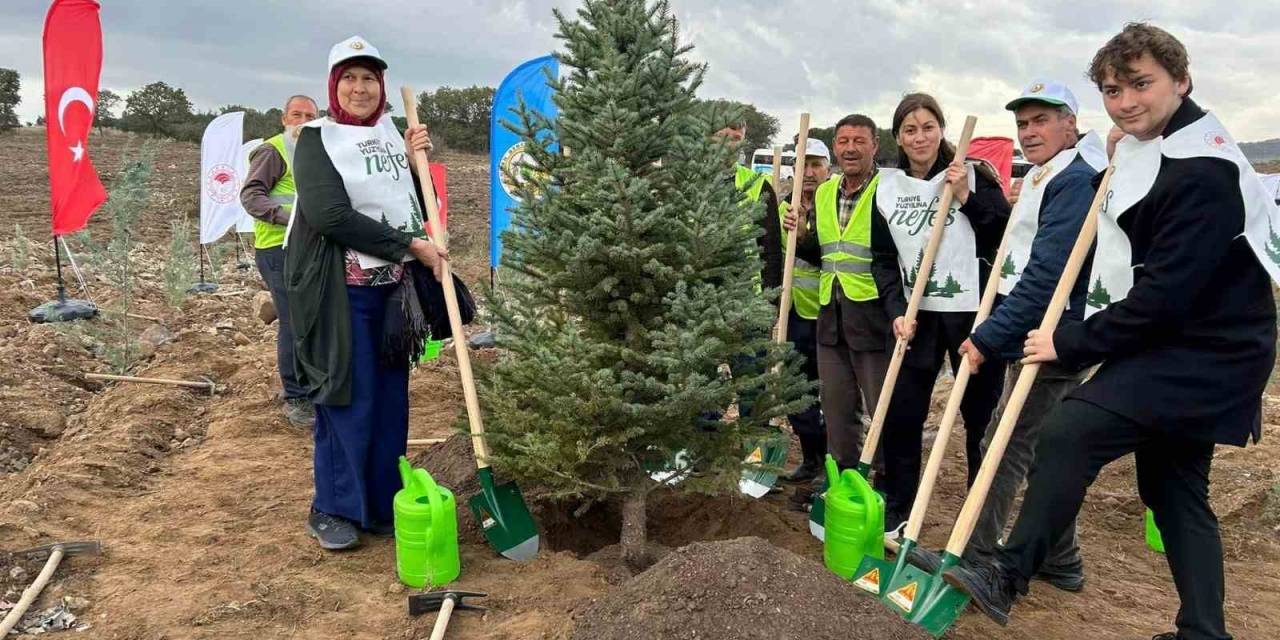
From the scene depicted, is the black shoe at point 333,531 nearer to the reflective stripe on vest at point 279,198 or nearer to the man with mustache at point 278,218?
the man with mustache at point 278,218

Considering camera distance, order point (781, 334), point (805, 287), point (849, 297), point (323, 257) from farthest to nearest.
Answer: point (805, 287)
point (781, 334)
point (849, 297)
point (323, 257)

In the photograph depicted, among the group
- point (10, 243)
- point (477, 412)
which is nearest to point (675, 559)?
point (477, 412)

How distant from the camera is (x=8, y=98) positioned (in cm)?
3541

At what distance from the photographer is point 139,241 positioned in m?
15.3

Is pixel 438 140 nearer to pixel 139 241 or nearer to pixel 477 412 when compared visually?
pixel 139 241

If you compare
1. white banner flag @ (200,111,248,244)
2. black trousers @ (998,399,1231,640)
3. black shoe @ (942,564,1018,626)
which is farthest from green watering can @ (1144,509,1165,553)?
white banner flag @ (200,111,248,244)

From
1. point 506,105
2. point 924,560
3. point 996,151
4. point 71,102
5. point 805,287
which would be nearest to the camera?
point 924,560

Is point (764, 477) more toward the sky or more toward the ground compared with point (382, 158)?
more toward the ground

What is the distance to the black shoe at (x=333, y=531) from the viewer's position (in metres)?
3.86

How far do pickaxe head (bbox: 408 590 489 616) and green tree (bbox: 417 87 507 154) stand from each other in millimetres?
38270

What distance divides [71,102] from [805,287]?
698cm

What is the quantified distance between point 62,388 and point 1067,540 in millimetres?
6677

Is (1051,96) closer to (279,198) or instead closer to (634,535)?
(634,535)

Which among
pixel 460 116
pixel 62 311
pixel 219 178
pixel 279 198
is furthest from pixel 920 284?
pixel 460 116
